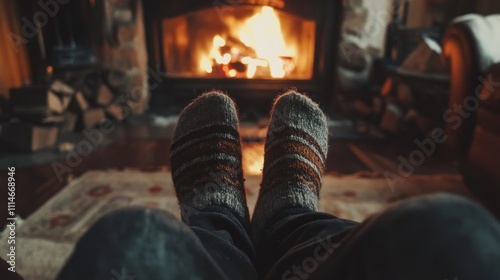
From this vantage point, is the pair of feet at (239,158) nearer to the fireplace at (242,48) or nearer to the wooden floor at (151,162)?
the wooden floor at (151,162)

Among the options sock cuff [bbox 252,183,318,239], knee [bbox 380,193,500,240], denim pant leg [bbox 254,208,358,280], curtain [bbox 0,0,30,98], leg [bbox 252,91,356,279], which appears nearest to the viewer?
knee [bbox 380,193,500,240]

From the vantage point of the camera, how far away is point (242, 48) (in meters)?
2.20

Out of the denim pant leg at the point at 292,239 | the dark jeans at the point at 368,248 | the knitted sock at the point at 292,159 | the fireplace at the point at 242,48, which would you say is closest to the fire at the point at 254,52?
the fireplace at the point at 242,48

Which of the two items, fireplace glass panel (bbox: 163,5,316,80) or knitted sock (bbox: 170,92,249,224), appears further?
fireplace glass panel (bbox: 163,5,316,80)

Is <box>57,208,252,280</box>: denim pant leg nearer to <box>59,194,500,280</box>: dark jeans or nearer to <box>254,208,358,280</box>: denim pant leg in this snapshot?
<box>59,194,500,280</box>: dark jeans

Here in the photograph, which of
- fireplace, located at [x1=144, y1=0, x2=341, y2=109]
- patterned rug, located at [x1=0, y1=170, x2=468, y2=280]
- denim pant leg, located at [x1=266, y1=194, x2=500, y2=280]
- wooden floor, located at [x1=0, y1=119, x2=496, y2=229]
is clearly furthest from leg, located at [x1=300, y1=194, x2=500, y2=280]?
fireplace, located at [x1=144, y1=0, x2=341, y2=109]

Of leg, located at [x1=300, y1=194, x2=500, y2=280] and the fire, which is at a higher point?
leg, located at [x1=300, y1=194, x2=500, y2=280]

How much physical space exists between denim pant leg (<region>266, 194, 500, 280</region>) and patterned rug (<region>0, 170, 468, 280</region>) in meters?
Answer: 0.76

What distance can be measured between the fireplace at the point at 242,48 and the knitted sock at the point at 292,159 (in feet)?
3.89

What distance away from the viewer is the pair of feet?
29.7 inches

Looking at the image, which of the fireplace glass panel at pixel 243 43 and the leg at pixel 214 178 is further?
the fireplace glass panel at pixel 243 43

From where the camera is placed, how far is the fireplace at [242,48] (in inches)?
83.4

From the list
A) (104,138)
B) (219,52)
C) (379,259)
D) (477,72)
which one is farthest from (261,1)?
(379,259)

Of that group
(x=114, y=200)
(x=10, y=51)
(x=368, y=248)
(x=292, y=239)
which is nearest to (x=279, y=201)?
(x=292, y=239)
